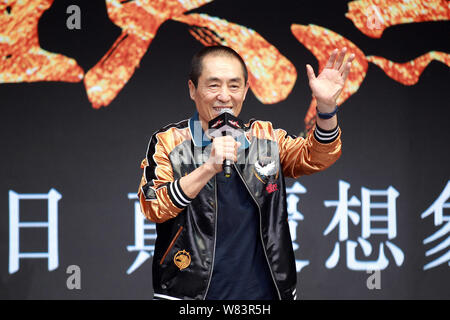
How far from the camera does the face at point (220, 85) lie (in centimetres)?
133

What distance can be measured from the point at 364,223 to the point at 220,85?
2037 millimetres

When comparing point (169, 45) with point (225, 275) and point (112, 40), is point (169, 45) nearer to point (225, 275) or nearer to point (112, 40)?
point (112, 40)

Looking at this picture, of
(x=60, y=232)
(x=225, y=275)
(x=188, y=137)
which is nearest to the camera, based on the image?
(x=225, y=275)

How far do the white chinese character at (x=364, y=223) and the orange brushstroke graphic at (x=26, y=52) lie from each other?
197cm

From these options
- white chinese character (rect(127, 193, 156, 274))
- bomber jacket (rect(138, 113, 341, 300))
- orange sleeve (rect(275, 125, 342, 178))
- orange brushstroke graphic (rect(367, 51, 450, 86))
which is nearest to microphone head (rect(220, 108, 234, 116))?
bomber jacket (rect(138, 113, 341, 300))

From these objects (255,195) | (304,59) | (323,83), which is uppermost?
(304,59)

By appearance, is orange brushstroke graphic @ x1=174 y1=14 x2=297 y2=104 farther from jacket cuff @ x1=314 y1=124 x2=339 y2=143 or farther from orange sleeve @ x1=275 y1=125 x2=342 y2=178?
jacket cuff @ x1=314 y1=124 x2=339 y2=143

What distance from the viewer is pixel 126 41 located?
2.95 metres

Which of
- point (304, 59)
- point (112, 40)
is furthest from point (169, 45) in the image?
point (304, 59)

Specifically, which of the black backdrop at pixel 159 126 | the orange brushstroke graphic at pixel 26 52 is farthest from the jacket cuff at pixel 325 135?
the orange brushstroke graphic at pixel 26 52

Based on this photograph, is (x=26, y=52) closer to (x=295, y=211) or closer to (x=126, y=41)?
(x=126, y=41)

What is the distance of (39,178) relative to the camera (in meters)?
2.92

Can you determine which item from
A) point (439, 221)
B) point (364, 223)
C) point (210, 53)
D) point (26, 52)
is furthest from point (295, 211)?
point (26, 52)
